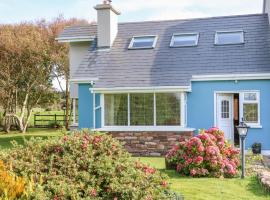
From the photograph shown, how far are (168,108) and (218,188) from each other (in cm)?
858

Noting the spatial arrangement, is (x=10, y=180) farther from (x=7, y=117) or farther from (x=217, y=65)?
(x=7, y=117)

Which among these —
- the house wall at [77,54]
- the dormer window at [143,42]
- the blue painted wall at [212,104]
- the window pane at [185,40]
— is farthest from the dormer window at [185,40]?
the house wall at [77,54]

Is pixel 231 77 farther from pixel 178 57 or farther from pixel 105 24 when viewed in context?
pixel 105 24

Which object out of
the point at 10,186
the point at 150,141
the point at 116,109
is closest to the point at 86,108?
the point at 116,109

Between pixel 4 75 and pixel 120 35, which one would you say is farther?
pixel 4 75

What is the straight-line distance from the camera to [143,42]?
2145cm

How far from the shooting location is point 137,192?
22.3 feet

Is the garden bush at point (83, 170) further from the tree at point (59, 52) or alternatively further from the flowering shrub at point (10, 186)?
the tree at point (59, 52)

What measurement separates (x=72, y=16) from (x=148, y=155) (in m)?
22.6

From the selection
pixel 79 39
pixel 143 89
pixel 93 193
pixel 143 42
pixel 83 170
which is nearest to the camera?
pixel 93 193

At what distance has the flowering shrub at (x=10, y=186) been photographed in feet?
20.2

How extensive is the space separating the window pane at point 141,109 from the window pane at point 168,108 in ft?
1.02

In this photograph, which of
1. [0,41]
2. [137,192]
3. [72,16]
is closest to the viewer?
[137,192]

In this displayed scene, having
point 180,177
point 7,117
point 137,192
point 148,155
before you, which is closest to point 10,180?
point 137,192
